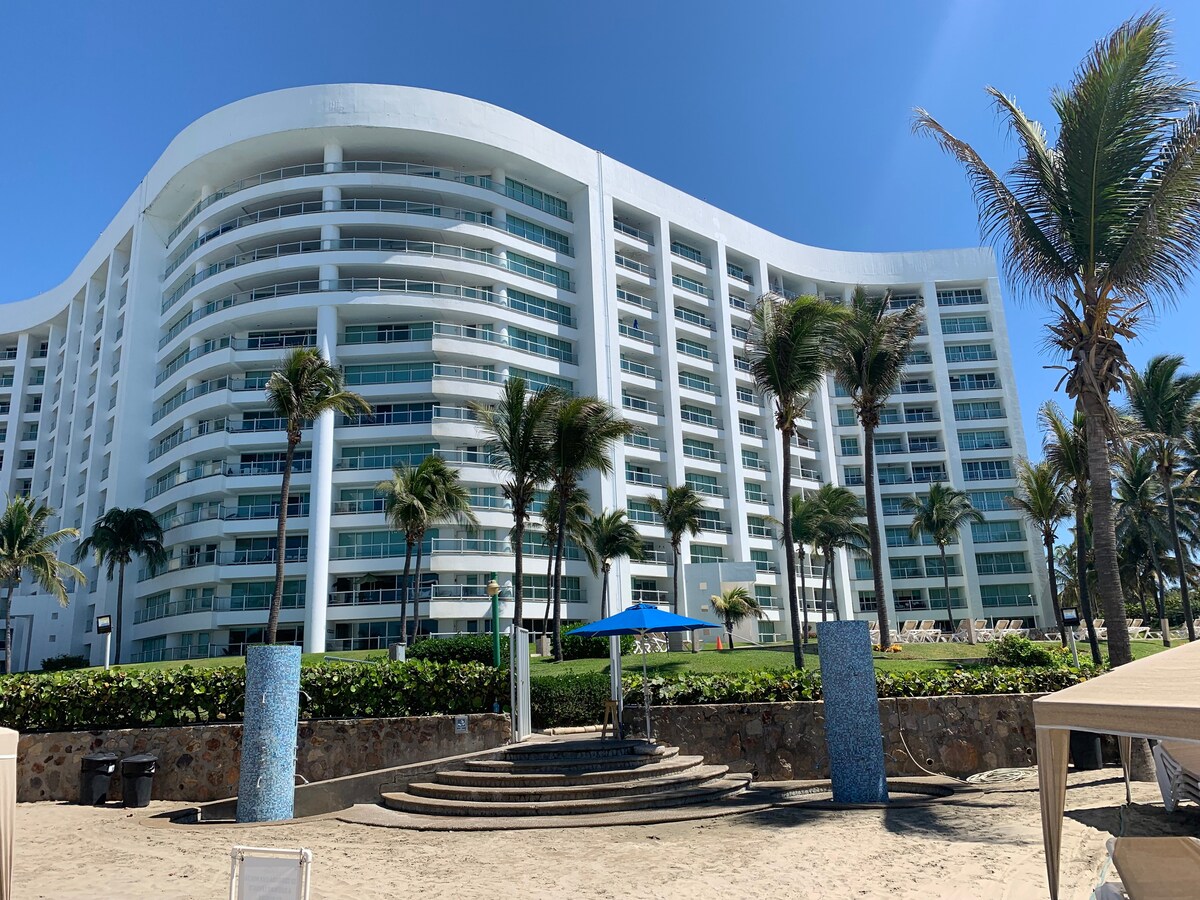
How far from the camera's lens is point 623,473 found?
4750 cm

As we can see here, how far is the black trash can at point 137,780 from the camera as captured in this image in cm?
1447

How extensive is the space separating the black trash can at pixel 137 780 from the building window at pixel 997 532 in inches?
2276

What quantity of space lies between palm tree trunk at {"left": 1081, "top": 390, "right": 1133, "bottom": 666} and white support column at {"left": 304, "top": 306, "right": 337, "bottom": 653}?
33948mm

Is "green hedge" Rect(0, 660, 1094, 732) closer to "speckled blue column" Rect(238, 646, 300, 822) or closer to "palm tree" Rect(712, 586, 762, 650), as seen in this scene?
"speckled blue column" Rect(238, 646, 300, 822)

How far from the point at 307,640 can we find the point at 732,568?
22.0 m

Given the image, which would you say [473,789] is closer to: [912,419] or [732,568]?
[732,568]

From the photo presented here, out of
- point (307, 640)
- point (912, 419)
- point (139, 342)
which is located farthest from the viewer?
point (912, 419)

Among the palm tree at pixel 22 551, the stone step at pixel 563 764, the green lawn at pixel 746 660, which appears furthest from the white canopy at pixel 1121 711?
the palm tree at pixel 22 551

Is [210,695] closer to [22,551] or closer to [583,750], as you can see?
[583,750]

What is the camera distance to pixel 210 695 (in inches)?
616

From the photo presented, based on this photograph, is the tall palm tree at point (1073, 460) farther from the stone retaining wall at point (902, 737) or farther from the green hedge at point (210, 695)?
the green hedge at point (210, 695)

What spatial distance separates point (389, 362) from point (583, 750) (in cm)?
3381

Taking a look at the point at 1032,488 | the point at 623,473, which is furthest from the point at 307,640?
the point at 1032,488

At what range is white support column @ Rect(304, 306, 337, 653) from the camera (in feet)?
130
